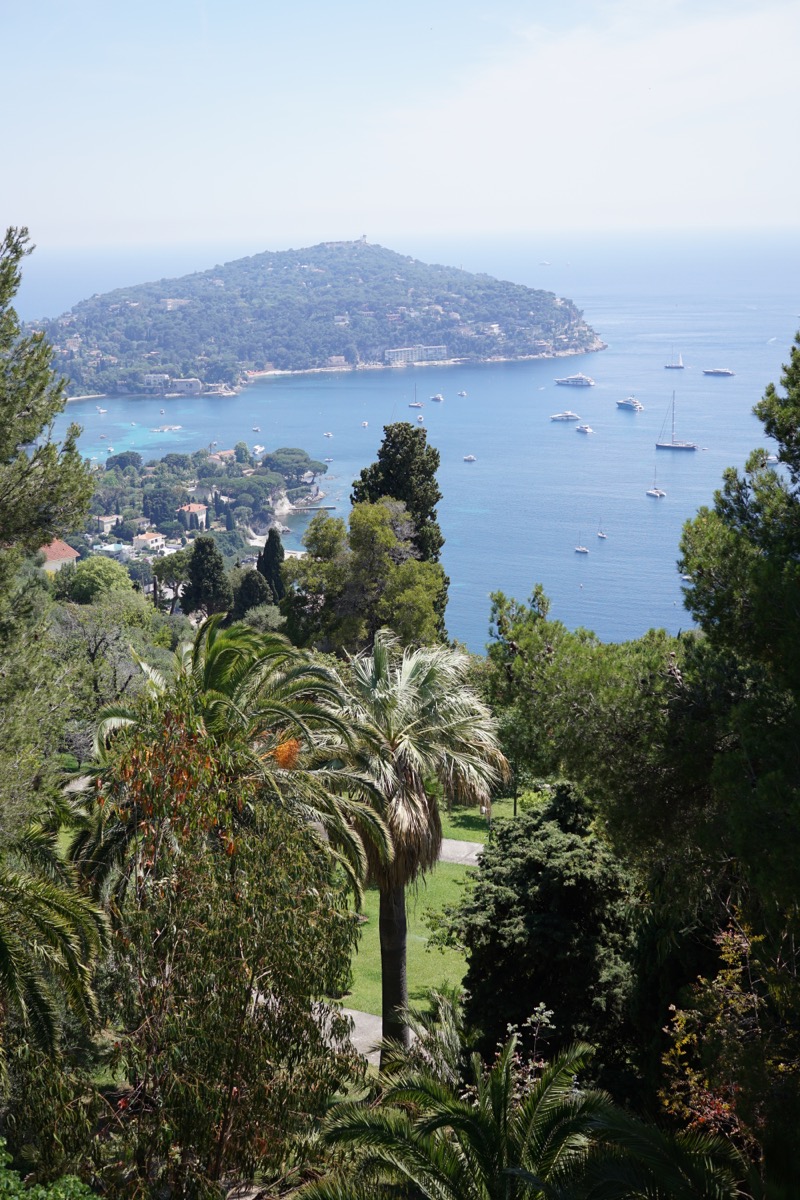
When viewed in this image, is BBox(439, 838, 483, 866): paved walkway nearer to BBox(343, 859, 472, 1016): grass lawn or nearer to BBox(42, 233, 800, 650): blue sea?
BBox(343, 859, 472, 1016): grass lawn

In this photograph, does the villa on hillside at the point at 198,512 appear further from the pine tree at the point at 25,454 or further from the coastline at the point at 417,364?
the pine tree at the point at 25,454

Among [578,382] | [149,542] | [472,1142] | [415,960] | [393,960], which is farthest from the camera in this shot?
[578,382]

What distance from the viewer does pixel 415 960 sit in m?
13.8

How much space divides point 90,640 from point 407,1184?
14.5m

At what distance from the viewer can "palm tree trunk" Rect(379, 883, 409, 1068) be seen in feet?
32.9

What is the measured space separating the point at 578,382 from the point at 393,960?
439 ft

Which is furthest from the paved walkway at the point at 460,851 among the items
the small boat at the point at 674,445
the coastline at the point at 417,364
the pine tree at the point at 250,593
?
the coastline at the point at 417,364

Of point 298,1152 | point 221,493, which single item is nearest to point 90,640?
point 298,1152

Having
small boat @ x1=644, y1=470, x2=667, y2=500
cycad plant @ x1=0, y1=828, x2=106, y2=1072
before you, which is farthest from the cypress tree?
small boat @ x1=644, y1=470, x2=667, y2=500

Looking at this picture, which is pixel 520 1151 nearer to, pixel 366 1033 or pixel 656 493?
pixel 366 1033

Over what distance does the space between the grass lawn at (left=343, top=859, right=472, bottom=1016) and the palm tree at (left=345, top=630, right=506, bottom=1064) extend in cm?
159

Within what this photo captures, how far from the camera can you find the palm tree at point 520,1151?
19.3ft

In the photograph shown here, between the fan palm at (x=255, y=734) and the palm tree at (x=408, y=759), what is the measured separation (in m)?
0.23

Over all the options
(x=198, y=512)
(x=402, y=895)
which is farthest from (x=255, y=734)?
(x=198, y=512)
